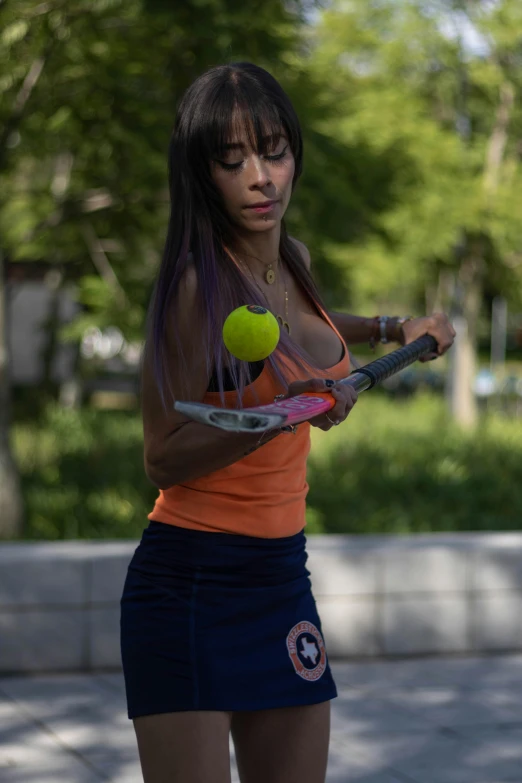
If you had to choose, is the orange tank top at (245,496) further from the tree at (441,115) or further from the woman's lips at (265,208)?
the tree at (441,115)

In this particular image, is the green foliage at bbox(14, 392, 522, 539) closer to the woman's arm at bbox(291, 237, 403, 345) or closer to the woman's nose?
the woman's arm at bbox(291, 237, 403, 345)

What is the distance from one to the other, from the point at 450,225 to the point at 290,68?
874 centimetres

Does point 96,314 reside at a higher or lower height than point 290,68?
lower

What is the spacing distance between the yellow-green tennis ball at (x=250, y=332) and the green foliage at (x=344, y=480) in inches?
211

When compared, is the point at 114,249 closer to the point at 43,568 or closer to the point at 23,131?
the point at 23,131

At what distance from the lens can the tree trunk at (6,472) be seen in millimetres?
7332

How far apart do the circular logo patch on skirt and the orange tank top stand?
193mm

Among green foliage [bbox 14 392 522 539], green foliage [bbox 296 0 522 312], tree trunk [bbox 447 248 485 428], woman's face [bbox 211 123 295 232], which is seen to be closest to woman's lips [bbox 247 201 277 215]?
woman's face [bbox 211 123 295 232]

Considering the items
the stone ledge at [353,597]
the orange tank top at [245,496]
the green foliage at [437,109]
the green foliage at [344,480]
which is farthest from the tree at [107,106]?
the green foliage at [437,109]

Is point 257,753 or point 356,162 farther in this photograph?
point 356,162

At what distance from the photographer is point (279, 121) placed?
7.14 feet

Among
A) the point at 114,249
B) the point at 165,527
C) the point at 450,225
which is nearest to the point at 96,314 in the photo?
the point at 114,249

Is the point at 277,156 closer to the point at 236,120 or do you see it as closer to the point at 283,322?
the point at 236,120

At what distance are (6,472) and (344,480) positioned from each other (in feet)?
9.13
